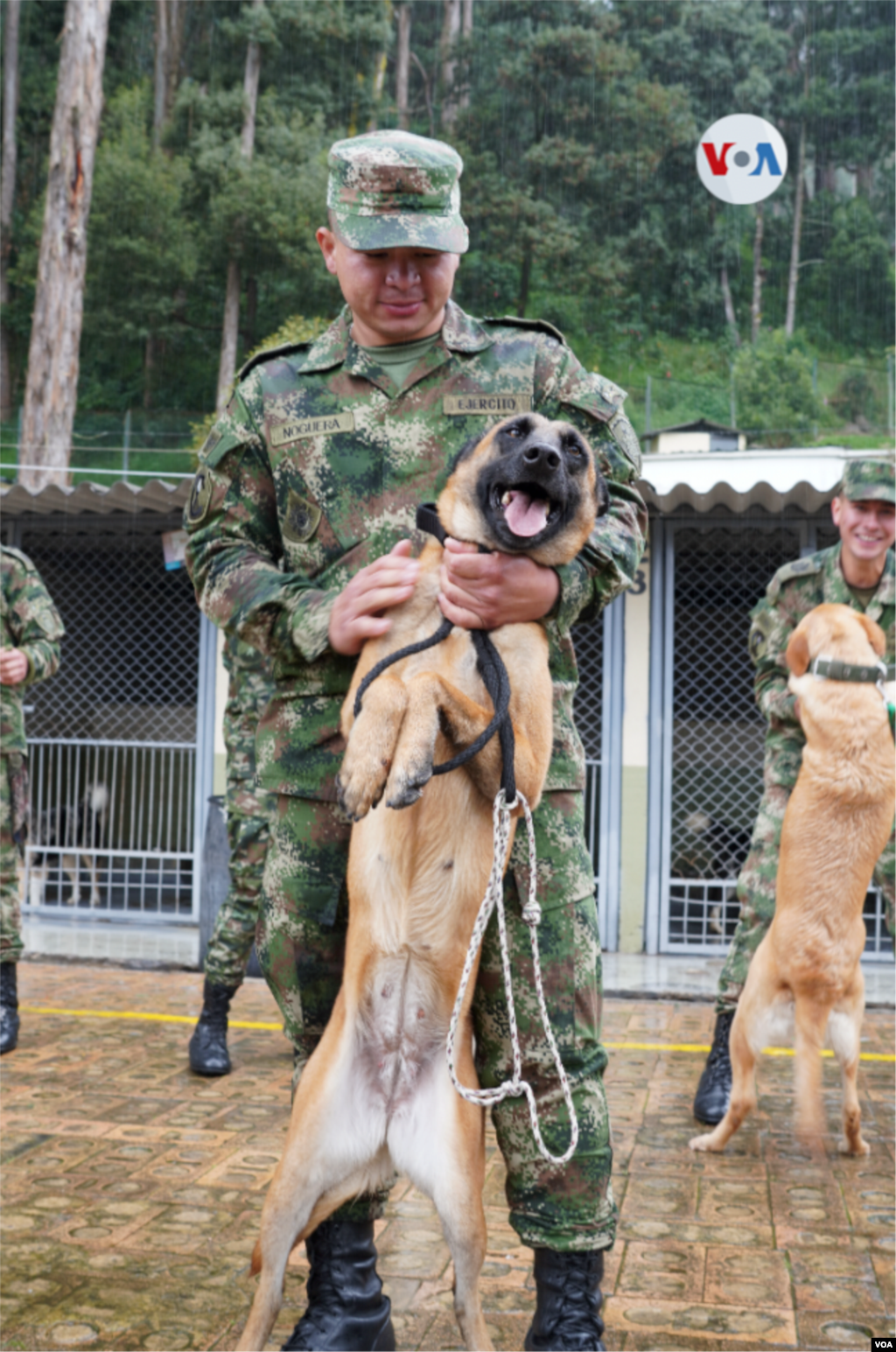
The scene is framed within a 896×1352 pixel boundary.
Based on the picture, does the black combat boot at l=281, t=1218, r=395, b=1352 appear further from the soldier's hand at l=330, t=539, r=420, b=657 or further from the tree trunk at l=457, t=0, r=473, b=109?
the tree trunk at l=457, t=0, r=473, b=109

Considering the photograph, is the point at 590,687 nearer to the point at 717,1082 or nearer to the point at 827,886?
the point at 717,1082

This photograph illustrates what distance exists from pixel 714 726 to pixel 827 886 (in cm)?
547

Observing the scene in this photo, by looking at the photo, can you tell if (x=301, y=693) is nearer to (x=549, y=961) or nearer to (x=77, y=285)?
(x=549, y=961)

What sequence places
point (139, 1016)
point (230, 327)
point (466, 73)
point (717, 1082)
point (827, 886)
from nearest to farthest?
point (827, 886), point (717, 1082), point (139, 1016), point (230, 327), point (466, 73)

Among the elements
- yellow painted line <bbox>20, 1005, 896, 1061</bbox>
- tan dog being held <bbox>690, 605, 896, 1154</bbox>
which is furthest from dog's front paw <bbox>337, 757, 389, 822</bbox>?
yellow painted line <bbox>20, 1005, 896, 1061</bbox>

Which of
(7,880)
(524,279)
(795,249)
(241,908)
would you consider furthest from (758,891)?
(795,249)

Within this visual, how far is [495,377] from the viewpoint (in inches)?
96.3

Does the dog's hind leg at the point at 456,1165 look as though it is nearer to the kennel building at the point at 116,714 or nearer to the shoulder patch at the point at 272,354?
the shoulder patch at the point at 272,354

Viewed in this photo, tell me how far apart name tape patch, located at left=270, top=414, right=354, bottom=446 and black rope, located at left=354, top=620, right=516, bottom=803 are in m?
0.48

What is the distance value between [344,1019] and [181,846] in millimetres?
7339

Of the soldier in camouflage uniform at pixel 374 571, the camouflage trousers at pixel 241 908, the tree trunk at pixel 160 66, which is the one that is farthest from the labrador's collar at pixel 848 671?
the tree trunk at pixel 160 66

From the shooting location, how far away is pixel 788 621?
14.7 feet

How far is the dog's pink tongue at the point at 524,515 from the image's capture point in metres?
2.17

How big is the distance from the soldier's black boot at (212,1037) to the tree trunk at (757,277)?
Answer: 3400 centimetres
